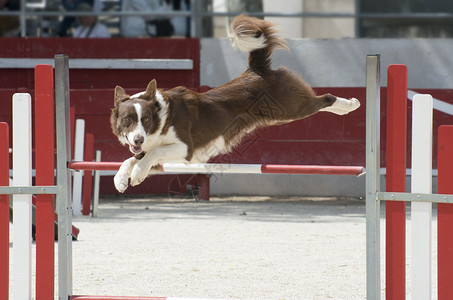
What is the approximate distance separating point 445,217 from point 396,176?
11.0 inches

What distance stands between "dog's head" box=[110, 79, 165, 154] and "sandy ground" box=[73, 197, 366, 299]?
4.46 ft

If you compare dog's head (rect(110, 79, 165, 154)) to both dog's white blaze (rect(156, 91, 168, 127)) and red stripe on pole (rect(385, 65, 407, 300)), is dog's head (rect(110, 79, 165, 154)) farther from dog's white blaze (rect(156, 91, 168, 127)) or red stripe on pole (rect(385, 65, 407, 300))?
red stripe on pole (rect(385, 65, 407, 300))

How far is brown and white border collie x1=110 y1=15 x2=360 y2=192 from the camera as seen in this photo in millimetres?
4133

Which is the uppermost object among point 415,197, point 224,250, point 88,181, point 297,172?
point 297,172

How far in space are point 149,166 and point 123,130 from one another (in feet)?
0.73

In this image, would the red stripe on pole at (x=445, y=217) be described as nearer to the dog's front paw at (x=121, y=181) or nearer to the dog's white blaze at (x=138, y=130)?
the dog's white blaze at (x=138, y=130)

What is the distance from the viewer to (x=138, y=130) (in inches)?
160

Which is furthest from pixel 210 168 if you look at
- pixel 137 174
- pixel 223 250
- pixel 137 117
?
pixel 223 250

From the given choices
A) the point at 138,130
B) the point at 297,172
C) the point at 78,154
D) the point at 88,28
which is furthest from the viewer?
the point at 88,28

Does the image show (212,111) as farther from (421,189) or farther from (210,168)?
(421,189)

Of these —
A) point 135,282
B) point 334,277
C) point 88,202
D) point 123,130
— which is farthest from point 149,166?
point 88,202

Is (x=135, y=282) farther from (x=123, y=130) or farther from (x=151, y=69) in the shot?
(x=151, y=69)

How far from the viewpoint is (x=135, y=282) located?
552 centimetres

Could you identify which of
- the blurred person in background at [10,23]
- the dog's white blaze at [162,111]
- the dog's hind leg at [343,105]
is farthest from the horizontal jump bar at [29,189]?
the blurred person in background at [10,23]
